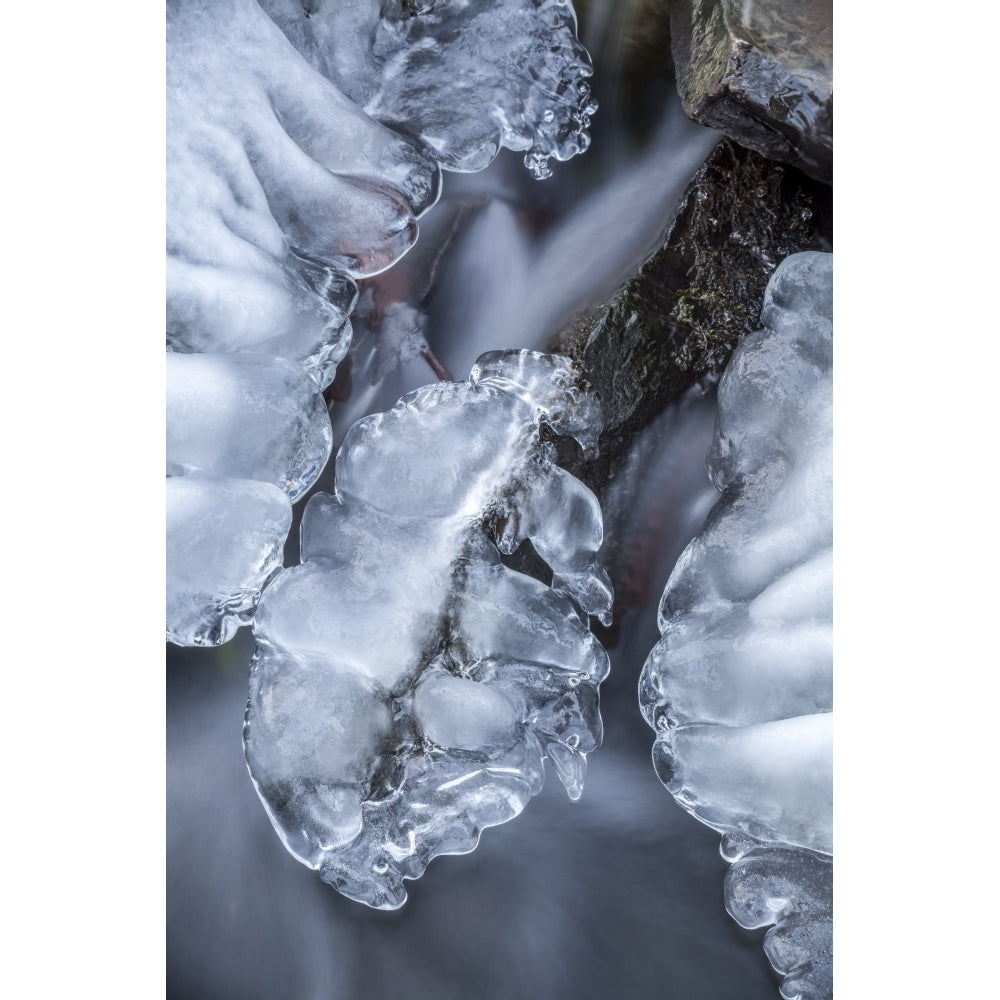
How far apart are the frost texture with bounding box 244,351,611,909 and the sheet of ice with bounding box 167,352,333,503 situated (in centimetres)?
5

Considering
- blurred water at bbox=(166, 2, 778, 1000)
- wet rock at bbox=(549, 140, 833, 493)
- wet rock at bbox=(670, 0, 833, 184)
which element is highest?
wet rock at bbox=(670, 0, 833, 184)

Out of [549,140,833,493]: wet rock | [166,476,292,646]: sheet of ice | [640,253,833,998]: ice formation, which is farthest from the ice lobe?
[640,253,833,998]: ice formation

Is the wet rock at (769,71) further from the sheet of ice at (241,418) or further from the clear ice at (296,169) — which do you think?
the sheet of ice at (241,418)

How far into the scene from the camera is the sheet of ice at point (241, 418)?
0.77m

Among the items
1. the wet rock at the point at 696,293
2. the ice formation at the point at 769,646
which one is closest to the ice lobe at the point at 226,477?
the wet rock at the point at 696,293

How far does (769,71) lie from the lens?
75 centimetres

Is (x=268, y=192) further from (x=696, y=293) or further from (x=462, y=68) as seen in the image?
(x=696, y=293)

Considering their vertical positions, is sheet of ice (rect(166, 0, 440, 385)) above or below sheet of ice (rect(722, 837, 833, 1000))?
above

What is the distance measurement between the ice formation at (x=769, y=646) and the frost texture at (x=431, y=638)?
9cm

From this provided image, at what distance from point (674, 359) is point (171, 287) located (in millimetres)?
505

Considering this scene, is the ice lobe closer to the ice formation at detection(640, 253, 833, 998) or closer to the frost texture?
the frost texture

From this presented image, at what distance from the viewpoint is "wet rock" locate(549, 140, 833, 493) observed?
Answer: 836mm

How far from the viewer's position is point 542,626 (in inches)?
32.1
